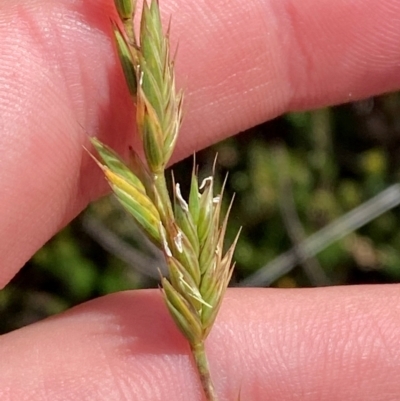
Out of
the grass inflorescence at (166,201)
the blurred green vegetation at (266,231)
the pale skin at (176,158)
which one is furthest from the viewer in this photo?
the blurred green vegetation at (266,231)

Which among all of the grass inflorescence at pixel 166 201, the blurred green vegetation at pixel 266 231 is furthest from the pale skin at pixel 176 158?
the blurred green vegetation at pixel 266 231

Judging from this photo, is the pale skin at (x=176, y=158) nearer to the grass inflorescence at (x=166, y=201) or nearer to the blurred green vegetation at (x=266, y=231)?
the grass inflorescence at (x=166, y=201)

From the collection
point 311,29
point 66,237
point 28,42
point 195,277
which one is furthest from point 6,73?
point 66,237

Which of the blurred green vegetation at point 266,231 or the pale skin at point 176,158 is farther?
the blurred green vegetation at point 266,231

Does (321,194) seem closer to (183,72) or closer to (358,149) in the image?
(358,149)

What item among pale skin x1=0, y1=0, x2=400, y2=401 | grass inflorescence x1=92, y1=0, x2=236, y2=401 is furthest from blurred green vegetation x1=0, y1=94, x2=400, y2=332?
grass inflorescence x1=92, y1=0, x2=236, y2=401

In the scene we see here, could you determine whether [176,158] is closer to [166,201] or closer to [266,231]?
[166,201]

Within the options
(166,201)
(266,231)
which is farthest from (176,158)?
(266,231)
